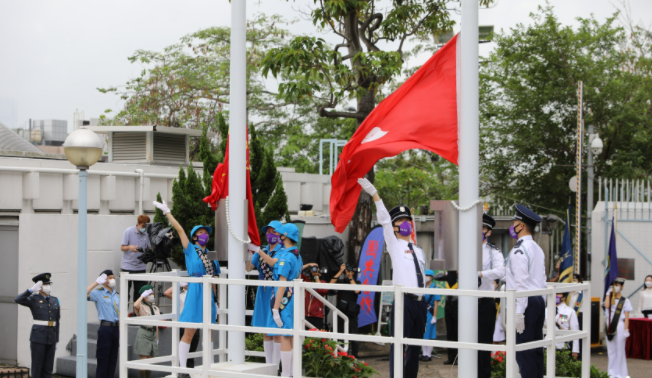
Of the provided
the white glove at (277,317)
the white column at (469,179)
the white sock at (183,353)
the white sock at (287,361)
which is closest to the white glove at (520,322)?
the white column at (469,179)

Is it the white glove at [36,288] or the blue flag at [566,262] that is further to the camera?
the blue flag at [566,262]

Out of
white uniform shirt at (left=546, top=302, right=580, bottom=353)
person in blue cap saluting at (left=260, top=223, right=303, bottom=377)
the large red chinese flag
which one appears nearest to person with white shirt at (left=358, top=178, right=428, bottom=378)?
the large red chinese flag

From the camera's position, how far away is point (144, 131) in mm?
15750

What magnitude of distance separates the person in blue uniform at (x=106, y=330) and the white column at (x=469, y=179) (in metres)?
5.74

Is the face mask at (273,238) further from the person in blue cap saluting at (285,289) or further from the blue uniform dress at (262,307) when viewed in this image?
the blue uniform dress at (262,307)

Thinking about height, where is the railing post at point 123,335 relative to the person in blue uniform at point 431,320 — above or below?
above

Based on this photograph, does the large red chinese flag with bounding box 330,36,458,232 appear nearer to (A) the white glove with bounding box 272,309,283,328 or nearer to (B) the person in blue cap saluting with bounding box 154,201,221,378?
(A) the white glove with bounding box 272,309,283,328

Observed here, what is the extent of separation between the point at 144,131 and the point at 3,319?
16.7 feet

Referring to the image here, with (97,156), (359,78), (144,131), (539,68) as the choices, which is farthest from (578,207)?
(97,156)

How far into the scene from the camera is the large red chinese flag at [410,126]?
668cm

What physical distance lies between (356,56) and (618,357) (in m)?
7.03

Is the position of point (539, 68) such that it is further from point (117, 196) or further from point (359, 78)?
point (117, 196)

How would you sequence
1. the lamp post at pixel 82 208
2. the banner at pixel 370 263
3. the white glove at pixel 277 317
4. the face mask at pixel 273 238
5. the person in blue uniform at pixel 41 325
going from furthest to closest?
the banner at pixel 370 263, the person in blue uniform at pixel 41 325, the face mask at pixel 273 238, the white glove at pixel 277 317, the lamp post at pixel 82 208

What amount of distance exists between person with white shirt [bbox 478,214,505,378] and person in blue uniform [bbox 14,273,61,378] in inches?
234
